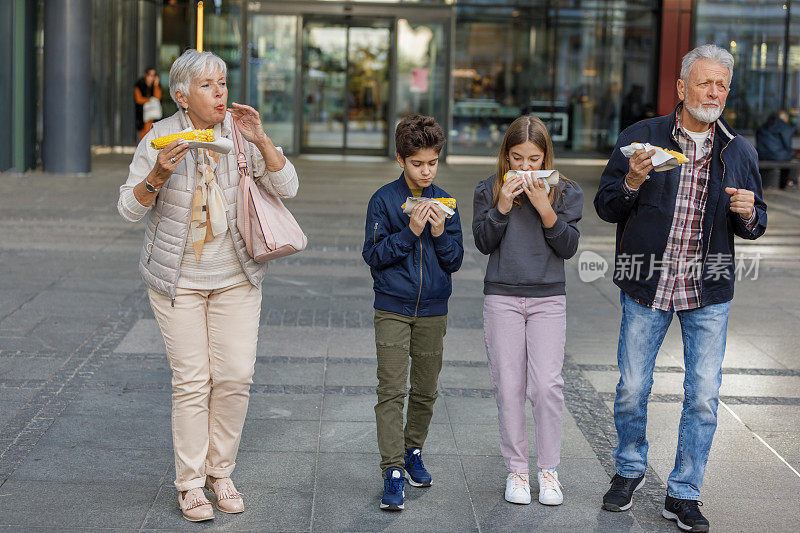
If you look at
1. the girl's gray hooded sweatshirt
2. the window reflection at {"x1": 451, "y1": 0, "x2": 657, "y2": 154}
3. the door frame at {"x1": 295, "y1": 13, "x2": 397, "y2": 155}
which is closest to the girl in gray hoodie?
the girl's gray hooded sweatshirt

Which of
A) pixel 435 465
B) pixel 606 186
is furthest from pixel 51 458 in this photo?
pixel 606 186

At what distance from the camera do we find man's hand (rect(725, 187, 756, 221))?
425 cm

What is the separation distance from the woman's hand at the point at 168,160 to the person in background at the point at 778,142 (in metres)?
17.5

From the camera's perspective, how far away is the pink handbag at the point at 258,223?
4297 mm

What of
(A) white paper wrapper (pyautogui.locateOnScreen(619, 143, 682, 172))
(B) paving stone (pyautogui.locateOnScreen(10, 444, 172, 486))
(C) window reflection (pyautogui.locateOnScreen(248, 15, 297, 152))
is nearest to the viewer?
(A) white paper wrapper (pyautogui.locateOnScreen(619, 143, 682, 172))

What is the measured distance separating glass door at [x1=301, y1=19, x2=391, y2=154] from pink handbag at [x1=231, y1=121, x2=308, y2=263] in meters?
20.8

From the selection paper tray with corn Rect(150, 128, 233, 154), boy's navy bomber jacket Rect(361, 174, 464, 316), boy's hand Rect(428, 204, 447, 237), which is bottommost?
boy's navy bomber jacket Rect(361, 174, 464, 316)

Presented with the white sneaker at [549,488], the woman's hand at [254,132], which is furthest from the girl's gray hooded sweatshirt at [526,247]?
the woman's hand at [254,132]

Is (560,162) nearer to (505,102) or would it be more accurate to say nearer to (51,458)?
(505,102)

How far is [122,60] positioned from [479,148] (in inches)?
329

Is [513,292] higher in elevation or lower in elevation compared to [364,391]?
higher

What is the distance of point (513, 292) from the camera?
4.53 m

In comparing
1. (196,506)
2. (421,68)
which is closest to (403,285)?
(196,506)

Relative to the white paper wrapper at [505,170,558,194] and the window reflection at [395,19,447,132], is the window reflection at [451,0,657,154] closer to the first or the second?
the window reflection at [395,19,447,132]
